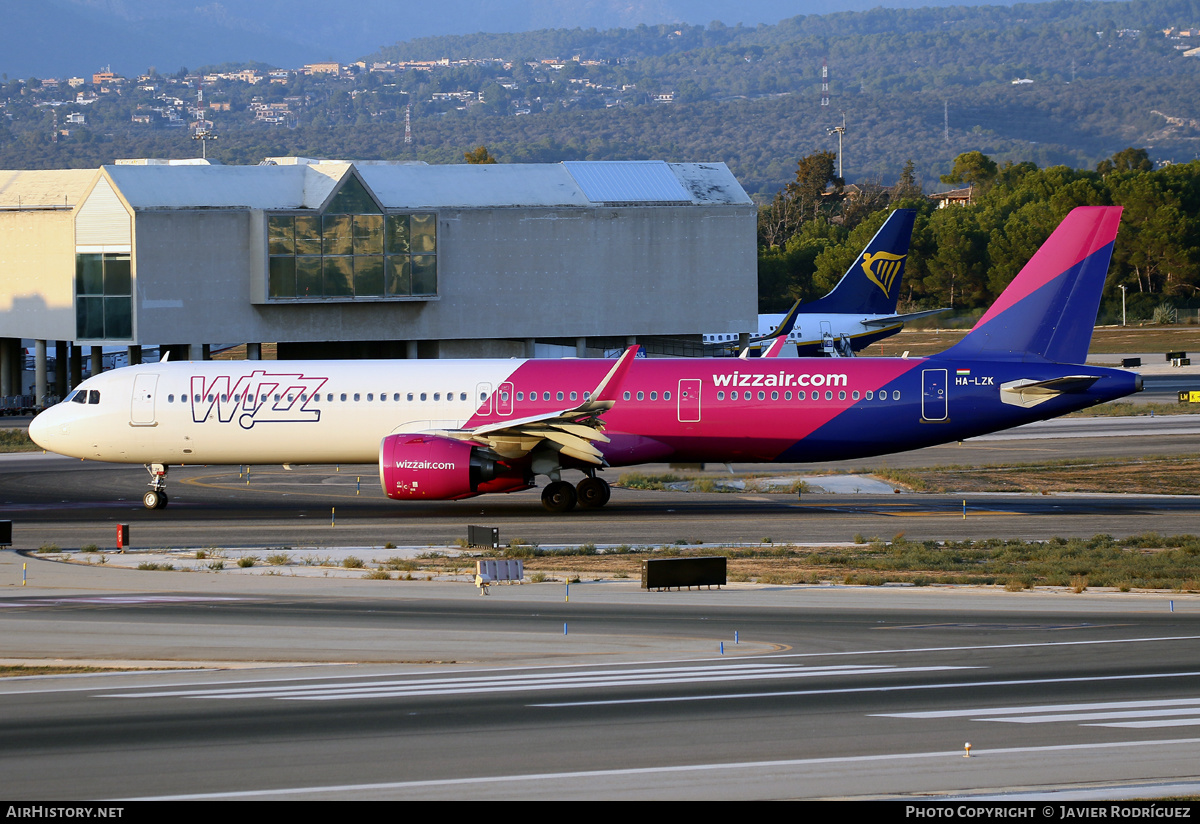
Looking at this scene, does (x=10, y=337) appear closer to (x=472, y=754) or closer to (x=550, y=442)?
(x=550, y=442)

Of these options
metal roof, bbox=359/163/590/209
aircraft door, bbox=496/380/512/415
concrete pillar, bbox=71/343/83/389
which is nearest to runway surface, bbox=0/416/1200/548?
aircraft door, bbox=496/380/512/415

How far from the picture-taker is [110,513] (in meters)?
34.2

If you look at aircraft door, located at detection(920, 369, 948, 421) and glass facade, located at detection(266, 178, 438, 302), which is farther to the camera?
glass facade, located at detection(266, 178, 438, 302)

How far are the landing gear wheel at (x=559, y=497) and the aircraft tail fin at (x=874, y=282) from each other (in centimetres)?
4097

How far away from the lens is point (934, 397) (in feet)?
105

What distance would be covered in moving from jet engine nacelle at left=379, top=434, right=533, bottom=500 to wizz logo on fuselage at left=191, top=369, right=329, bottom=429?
10.3ft

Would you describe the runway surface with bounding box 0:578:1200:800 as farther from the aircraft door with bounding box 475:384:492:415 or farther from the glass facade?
the glass facade

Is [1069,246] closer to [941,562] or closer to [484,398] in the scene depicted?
[941,562]

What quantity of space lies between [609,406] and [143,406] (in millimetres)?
12488

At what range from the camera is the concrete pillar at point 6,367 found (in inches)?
2781

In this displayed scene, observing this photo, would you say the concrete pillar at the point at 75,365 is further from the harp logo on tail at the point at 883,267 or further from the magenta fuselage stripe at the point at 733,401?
the harp logo on tail at the point at 883,267

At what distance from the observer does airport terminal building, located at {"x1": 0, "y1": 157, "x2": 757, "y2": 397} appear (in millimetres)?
60469

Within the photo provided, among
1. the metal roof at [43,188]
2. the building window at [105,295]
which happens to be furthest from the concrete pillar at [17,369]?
the building window at [105,295]

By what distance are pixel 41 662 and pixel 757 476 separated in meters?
26.8
